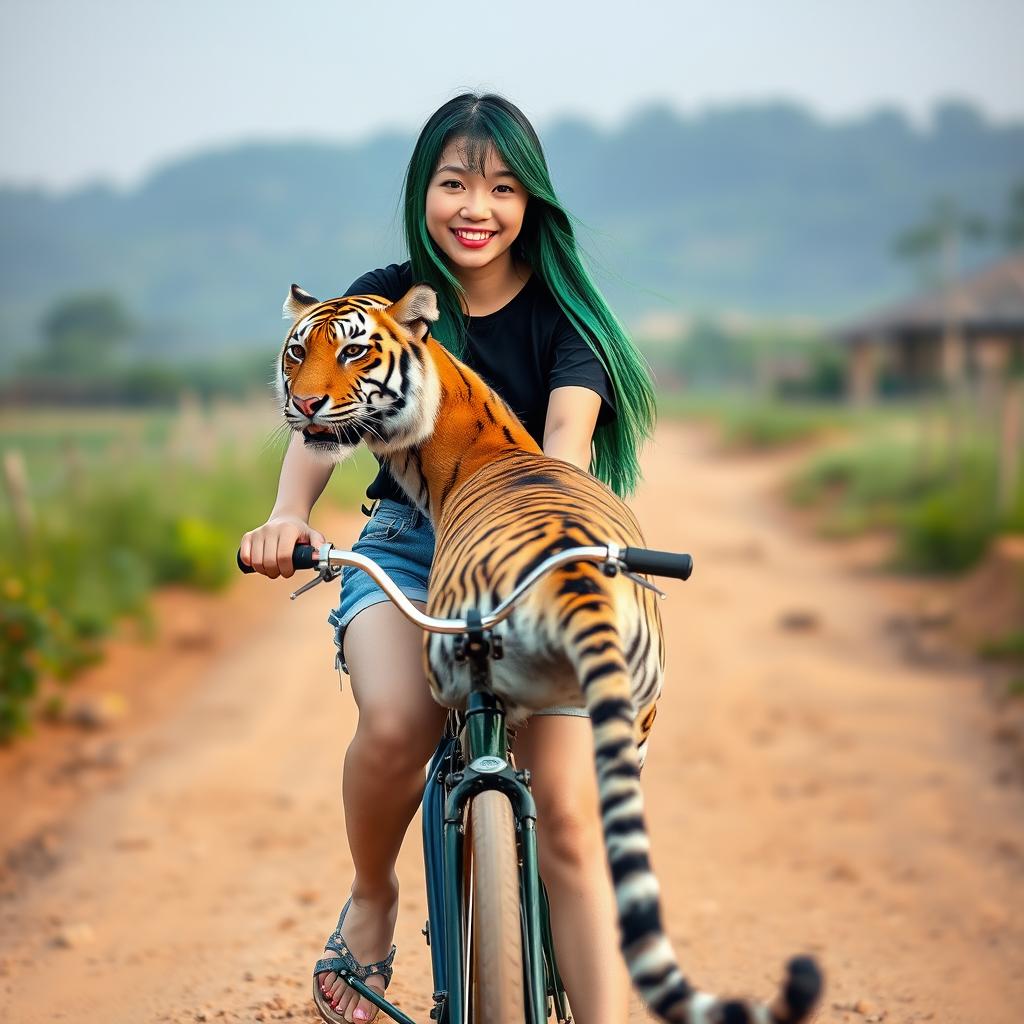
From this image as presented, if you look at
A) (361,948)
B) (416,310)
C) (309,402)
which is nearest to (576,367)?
(416,310)

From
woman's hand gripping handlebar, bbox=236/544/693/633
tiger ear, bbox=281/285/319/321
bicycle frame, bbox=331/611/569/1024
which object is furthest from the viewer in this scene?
tiger ear, bbox=281/285/319/321

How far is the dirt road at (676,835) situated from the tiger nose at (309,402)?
1913 mm

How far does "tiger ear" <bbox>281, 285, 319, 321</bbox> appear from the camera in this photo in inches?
112

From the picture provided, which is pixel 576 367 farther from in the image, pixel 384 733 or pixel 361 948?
pixel 361 948

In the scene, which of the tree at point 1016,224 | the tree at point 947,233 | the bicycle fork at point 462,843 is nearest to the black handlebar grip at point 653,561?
the bicycle fork at point 462,843

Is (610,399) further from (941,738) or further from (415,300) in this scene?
(941,738)

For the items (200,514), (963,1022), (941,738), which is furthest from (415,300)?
(200,514)

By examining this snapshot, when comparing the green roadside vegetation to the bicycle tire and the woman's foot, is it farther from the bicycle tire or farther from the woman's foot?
the bicycle tire

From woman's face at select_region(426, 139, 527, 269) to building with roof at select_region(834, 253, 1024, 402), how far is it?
30.2 metres

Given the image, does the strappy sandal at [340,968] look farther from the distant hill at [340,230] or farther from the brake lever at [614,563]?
the distant hill at [340,230]

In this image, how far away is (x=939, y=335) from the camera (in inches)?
1512

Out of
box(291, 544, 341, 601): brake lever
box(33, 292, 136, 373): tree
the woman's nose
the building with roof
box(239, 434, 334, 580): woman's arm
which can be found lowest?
box(291, 544, 341, 601): brake lever

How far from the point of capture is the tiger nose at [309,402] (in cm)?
259

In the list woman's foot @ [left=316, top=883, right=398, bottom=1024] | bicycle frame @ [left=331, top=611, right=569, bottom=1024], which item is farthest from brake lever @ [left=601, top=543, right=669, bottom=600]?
woman's foot @ [left=316, top=883, right=398, bottom=1024]
